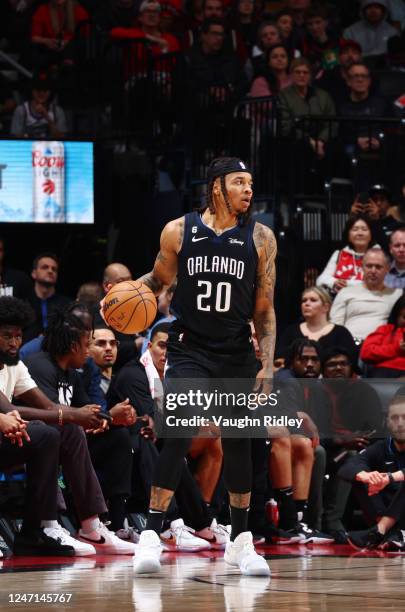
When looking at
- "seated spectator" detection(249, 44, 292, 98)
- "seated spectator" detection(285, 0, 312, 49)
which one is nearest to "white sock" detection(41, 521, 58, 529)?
"seated spectator" detection(249, 44, 292, 98)

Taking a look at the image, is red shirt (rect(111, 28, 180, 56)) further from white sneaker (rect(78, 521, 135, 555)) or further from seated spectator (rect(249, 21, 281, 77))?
white sneaker (rect(78, 521, 135, 555))

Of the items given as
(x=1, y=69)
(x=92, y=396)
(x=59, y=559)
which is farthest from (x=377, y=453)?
(x=1, y=69)

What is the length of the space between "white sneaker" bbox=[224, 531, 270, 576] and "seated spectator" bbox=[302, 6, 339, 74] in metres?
9.56

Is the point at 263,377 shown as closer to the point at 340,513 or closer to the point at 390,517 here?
the point at 390,517

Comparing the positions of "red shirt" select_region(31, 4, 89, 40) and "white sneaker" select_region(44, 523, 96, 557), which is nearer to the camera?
"white sneaker" select_region(44, 523, 96, 557)

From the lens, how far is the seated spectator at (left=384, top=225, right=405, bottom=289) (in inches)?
455

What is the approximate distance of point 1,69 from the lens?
14.8 meters

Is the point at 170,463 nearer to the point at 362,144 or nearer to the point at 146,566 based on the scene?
the point at 146,566

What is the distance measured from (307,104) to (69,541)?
7.53 meters

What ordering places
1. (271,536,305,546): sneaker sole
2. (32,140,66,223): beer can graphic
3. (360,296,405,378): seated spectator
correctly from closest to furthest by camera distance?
(271,536,305,546): sneaker sole, (360,296,405,378): seated spectator, (32,140,66,223): beer can graphic

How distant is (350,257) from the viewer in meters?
12.1

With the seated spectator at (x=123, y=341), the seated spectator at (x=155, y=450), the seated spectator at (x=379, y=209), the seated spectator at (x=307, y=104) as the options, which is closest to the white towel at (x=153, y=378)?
the seated spectator at (x=155, y=450)

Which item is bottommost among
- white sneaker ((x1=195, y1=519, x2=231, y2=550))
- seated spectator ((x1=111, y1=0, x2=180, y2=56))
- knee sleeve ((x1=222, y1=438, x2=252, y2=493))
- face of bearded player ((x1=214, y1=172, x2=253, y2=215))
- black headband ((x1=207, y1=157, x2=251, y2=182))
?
white sneaker ((x1=195, y1=519, x2=231, y2=550))

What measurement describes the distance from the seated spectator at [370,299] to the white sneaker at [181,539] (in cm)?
324
